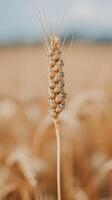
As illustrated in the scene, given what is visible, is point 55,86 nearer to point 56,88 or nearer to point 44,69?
point 56,88

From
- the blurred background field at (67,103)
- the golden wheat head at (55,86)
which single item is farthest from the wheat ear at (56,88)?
the blurred background field at (67,103)

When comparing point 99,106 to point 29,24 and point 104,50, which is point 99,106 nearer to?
point 104,50

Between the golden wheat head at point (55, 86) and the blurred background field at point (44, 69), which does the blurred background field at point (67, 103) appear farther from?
the golden wheat head at point (55, 86)

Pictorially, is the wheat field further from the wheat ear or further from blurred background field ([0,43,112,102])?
the wheat ear

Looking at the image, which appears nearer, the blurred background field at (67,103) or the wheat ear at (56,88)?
the wheat ear at (56,88)

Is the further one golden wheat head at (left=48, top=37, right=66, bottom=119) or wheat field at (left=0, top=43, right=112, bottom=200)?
wheat field at (left=0, top=43, right=112, bottom=200)

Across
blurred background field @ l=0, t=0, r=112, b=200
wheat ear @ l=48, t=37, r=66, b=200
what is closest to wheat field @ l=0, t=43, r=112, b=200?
blurred background field @ l=0, t=0, r=112, b=200

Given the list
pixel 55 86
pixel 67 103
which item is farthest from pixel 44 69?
pixel 55 86
